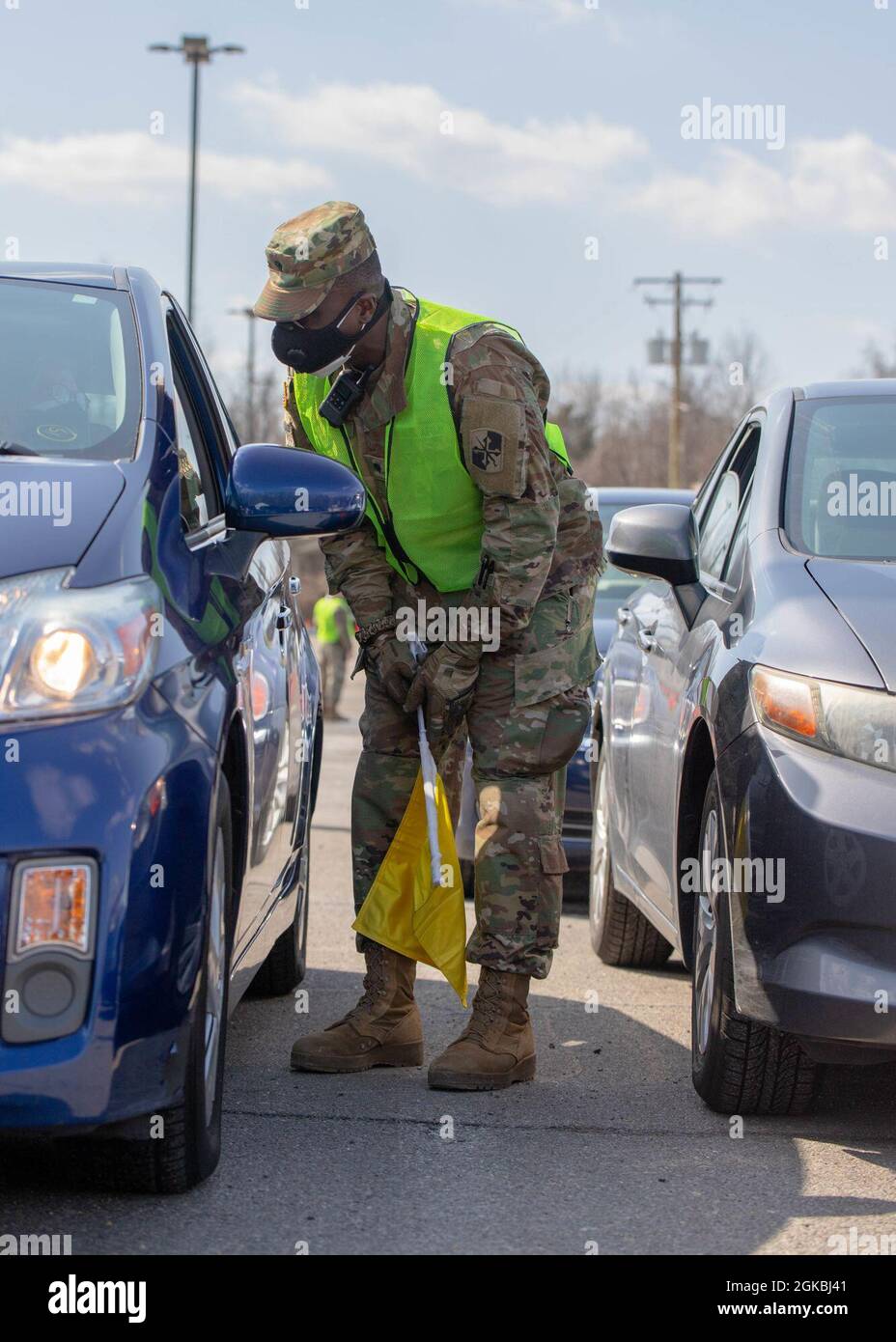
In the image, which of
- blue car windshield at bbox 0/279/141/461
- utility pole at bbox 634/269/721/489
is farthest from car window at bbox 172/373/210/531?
utility pole at bbox 634/269/721/489

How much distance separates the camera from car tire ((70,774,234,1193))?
327cm

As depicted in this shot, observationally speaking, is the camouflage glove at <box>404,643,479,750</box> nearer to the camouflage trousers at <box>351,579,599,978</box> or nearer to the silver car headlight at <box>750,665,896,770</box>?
the camouflage trousers at <box>351,579,599,978</box>

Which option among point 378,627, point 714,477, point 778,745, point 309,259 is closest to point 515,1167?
point 778,745

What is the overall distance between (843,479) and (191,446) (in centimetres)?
162

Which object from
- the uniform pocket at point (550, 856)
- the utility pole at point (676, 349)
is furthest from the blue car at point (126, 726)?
the utility pole at point (676, 349)

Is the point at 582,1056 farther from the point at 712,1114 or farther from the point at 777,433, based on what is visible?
the point at 777,433

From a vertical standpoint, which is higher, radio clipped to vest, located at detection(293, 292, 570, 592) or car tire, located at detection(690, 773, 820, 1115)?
radio clipped to vest, located at detection(293, 292, 570, 592)

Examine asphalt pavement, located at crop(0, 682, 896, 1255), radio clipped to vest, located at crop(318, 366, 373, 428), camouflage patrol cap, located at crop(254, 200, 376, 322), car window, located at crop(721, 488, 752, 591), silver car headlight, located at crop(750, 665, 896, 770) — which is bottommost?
asphalt pavement, located at crop(0, 682, 896, 1255)

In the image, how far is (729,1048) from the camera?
4160mm

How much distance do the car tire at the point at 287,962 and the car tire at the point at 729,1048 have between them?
4.80 ft

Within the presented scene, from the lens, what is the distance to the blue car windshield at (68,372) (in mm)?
3725

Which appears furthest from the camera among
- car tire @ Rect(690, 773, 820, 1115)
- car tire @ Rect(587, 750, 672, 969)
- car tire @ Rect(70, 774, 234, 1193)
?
car tire @ Rect(587, 750, 672, 969)

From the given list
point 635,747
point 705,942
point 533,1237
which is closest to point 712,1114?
point 705,942
